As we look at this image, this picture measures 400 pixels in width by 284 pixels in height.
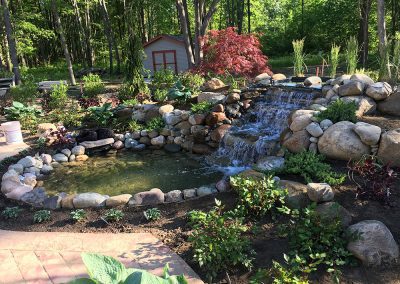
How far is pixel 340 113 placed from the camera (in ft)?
16.8

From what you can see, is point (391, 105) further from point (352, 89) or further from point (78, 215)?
point (78, 215)

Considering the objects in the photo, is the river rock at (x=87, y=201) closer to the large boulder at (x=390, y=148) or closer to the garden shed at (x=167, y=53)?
the large boulder at (x=390, y=148)

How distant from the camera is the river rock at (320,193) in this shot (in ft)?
11.6

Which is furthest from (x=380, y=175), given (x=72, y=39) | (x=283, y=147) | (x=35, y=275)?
(x=72, y=39)

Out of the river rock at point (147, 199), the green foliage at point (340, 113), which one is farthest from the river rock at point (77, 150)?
the green foliage at point (340, 113)

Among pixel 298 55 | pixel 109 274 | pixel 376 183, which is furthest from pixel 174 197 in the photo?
pixel 298 55

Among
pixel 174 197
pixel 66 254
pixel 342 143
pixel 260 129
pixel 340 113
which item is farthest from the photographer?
pixel 260 129

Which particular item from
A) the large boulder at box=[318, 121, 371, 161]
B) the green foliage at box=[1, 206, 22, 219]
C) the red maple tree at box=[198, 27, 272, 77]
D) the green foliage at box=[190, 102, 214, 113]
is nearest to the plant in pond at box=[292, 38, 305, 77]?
the red maple tree at box=[198, 27, 272, 77]

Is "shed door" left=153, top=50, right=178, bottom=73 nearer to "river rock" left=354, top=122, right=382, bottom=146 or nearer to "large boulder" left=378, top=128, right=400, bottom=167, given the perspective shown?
"river rock" left=354, top=122, right=382, bottom=146

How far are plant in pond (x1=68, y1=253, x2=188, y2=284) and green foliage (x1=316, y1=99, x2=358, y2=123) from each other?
172 inches

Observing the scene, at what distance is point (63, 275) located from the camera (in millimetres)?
3014

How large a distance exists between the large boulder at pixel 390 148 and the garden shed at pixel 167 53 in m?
12.9

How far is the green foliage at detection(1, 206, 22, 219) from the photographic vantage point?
4.17 m

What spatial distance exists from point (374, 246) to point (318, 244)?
0.43 m
